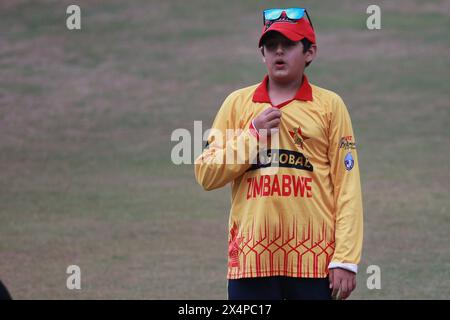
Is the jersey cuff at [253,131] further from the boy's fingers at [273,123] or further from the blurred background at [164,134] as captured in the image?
the blurred background at [164,134]

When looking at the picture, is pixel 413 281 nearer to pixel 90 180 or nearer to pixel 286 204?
pixel 286 204

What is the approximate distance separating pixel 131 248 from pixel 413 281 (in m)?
2.78

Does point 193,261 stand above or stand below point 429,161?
below

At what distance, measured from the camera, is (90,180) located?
12945mm

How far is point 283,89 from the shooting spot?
4.84 metres

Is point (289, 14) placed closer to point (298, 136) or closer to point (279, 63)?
point (279, 63)

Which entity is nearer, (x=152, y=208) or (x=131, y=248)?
(x=131, y=248)

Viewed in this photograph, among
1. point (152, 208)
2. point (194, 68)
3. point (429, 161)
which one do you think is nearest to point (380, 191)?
point (429, 161)

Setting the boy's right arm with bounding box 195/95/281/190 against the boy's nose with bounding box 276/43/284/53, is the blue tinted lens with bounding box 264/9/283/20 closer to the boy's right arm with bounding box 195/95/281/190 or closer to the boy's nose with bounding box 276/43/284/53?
the boy's nose with bounding box 276/43/284/53

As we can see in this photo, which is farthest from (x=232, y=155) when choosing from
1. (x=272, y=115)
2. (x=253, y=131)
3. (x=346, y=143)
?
(x=346, y=143)

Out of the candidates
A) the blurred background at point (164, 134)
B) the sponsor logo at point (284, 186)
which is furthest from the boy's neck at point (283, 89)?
the blurred background at point (164, 134)

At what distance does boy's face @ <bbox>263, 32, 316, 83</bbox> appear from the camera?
188 inches

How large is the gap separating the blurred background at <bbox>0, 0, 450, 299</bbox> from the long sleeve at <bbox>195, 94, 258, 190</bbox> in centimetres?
363

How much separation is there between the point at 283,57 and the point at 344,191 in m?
0.68
